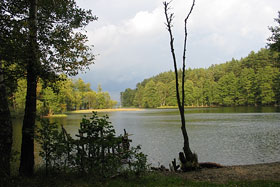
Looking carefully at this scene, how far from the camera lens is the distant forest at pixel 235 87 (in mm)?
70938

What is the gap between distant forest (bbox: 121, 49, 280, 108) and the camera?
233ft

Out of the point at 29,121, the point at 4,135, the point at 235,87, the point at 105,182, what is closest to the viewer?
the point at 4,135

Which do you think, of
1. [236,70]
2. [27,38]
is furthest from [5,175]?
[236,70]

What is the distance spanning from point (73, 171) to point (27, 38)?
13.3 feet

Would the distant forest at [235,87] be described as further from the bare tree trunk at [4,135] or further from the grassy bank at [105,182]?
the bare tree trunk at [4,135]

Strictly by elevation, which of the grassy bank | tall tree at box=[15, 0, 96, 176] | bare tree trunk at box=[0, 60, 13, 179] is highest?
tall tree at box=[15, 0, 96, 176]

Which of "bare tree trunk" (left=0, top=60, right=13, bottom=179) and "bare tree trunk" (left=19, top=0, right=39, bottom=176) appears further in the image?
"bare tree trunk" (left=19, top=0, right=39, bottom=176)

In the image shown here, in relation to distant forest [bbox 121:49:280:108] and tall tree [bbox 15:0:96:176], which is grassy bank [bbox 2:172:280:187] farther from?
distant forest [bbox 121:49:280:108]

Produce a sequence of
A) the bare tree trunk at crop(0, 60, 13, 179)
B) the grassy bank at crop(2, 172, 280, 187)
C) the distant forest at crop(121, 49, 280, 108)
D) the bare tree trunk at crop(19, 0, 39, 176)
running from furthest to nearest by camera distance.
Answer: the distant forest at crop(121, 49, 280, 108), the bare tree trunk at crop(19, 0, 39, 176), the grassy bank at crop(2, 172, 280, 187), the bare tree trunk at crop(0, 60, 13, 179)

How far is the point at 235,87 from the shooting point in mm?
82375

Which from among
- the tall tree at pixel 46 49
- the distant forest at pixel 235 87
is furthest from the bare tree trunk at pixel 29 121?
the distant forest at pixel 235 87

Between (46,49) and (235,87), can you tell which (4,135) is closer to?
(46,49)

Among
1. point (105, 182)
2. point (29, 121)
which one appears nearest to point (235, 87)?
point (105, 182)

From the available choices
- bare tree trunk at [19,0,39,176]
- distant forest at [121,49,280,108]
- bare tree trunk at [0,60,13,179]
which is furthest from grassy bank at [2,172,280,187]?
distant forest at [121,49,280,108]
